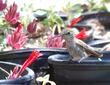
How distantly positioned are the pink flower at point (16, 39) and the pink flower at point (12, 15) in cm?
12

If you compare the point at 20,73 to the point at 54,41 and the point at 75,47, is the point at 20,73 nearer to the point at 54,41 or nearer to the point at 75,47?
the point at 75,47

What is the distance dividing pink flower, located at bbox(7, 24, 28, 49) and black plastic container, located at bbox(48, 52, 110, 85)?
22cm

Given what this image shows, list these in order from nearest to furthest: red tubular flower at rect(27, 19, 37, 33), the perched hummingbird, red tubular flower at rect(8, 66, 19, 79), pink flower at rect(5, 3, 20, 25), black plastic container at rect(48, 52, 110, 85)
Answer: red tubular flower at rect(8, 66, 19, 79) → black plastic container at rect(48, 52, 110, 85) → the perched hummingbird → pink flower at rect(5, 3, 20, 25) → red tubular flower at rect(27, 19, 37, 33)

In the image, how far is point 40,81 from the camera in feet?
8.07

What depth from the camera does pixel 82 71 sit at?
239 cm

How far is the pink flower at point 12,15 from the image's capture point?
8.73 feet

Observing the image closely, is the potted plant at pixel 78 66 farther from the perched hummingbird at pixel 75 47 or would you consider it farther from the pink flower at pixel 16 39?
the pink flower at pixel 16 39

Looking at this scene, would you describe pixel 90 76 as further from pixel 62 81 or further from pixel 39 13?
pixel 39 13

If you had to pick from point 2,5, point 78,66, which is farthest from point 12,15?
point 78,66

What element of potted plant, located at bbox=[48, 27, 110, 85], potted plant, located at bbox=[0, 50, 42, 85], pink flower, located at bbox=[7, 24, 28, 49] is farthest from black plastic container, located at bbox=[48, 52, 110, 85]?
potted plant, located at bbox=[0, 50, 42, 85]

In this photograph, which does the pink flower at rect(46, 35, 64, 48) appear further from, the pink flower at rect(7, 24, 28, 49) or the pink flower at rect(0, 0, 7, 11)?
the pink flower at rect(0, 0, 7, 11)

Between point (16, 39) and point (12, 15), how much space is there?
0.17 m

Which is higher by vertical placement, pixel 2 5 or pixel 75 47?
pixel 2 5

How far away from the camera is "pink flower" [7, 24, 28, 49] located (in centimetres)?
253
